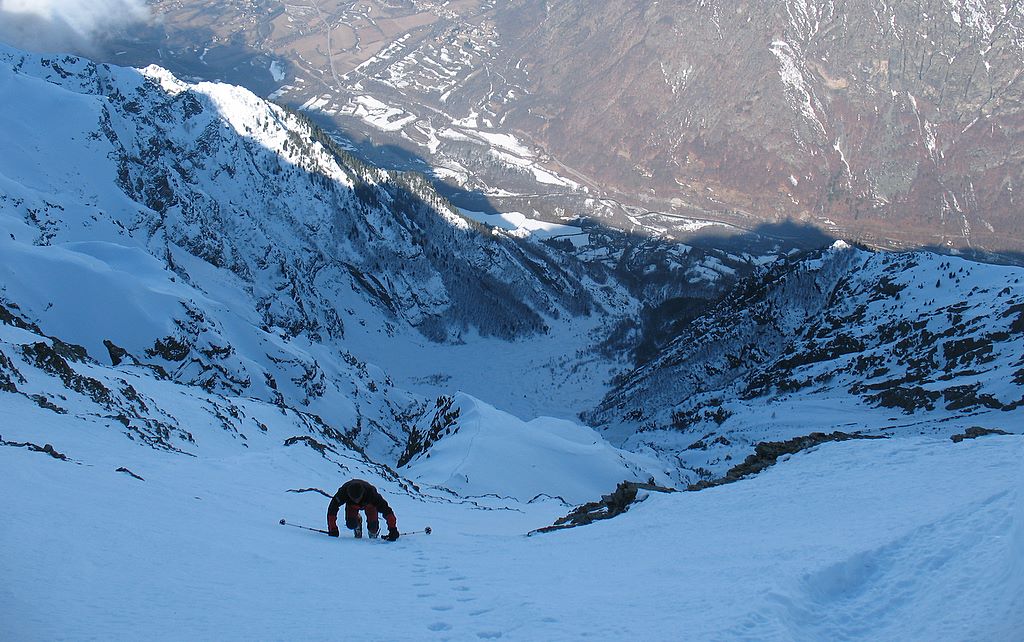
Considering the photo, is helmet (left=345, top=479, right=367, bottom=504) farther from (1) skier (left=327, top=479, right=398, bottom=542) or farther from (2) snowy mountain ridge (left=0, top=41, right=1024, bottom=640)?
(2) snowy mountain ridge (left=0, top=41, right=1024, bottom=640)

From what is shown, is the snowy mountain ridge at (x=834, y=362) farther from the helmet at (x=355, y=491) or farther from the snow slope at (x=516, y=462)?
the helmet at (x=355, y=491)

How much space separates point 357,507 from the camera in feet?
59.4

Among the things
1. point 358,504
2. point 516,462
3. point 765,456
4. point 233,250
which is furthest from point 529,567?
point 233,250

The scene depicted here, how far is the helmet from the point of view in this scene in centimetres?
1786

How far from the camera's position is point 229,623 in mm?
9391

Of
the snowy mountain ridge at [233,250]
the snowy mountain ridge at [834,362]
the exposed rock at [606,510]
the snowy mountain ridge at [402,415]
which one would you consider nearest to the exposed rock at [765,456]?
the snowy mountain ridge at [402,415]

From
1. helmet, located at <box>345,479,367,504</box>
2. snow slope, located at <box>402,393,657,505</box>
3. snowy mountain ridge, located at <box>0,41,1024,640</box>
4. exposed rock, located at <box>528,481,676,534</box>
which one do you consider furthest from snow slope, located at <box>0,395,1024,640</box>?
snow slope, located at <box>402,393,657,505</box>

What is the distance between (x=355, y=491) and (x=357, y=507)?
0.50m

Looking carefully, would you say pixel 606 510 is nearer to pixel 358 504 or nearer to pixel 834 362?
pixel 358 504

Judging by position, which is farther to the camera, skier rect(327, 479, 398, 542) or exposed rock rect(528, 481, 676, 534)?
exposed rock rect(528, 481, 676, 534)

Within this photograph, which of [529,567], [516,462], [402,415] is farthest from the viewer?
[402,415]

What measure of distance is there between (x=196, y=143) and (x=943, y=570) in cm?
12546

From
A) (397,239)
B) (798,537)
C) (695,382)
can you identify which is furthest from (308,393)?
(397,239)

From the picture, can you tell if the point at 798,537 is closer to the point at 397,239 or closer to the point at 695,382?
the point at 695,382
